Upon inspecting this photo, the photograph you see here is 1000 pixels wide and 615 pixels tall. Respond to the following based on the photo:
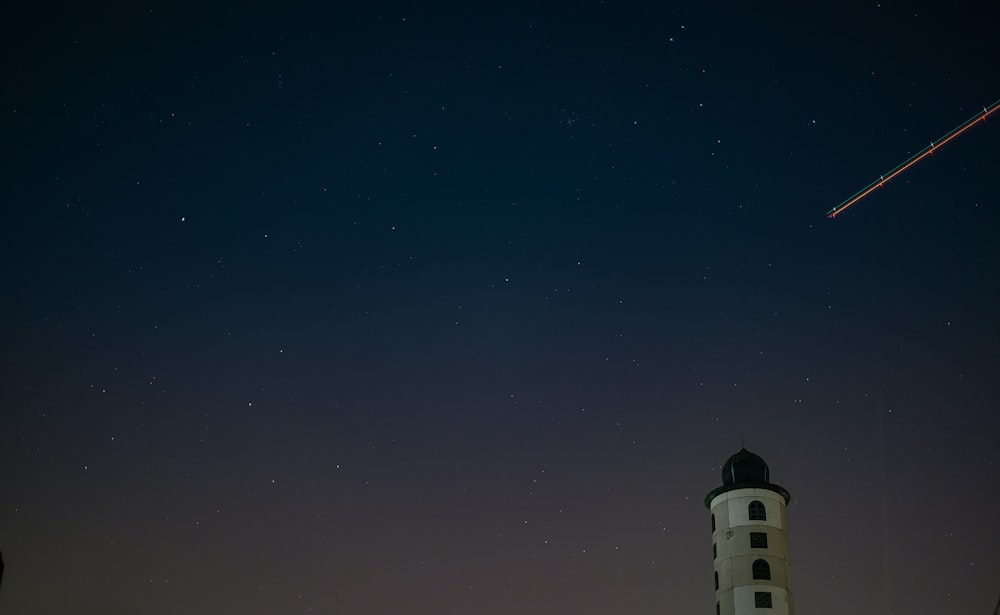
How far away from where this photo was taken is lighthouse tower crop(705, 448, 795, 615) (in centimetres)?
6034

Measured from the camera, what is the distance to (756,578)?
2386 inches

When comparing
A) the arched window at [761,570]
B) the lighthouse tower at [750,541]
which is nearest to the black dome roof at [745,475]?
the lighthouse tower at [750,541]

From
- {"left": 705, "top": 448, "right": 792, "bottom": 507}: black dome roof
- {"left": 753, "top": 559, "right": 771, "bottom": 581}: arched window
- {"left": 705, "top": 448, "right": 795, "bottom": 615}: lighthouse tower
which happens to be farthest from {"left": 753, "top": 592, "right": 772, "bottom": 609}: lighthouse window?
{"left": 705, "top": 448, "right": 792, "bottom": 507}: black dome roof

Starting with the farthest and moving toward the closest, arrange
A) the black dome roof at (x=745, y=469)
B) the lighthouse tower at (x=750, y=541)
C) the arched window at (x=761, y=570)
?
the black dome roof at (x=745, y=469) < the arched window at (x=761, y=570) < the lighthouse tower at (x=750, y=541)

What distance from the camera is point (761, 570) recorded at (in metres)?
60.8

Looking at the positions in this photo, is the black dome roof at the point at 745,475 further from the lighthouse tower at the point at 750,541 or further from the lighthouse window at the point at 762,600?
the lighthouse window at the point at 762,600

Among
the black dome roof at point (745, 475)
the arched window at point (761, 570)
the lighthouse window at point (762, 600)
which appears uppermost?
the black dome roof at point (745, 475)

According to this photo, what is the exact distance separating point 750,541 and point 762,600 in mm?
3669

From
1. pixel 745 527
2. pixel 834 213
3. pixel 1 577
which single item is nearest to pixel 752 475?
pixel 745 527

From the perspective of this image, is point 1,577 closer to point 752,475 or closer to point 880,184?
point 880,184

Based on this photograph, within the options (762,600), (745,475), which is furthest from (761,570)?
(745,475)

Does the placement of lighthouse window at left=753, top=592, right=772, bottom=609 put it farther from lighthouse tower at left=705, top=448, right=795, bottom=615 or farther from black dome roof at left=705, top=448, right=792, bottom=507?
black dome roof at left=705, top=448, right=792, bottom=507

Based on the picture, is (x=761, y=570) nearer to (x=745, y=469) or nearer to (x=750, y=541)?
(x=750, y=541)

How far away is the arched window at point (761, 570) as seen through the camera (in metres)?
→ 60.6
